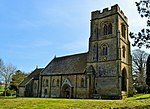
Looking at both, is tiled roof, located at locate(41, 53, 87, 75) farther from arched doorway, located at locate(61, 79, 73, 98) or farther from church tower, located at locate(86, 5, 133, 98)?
church tower, located at locate(86, 5, 133, 98)

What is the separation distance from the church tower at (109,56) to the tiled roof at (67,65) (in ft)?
11.5

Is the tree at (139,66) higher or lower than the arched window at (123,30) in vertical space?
lower

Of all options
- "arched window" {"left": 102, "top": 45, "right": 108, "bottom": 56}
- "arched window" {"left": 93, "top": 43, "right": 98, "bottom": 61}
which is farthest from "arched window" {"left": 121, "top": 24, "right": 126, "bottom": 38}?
"arched window" {"left": 93, "top": 43, "right": 98, "bottom": 61}

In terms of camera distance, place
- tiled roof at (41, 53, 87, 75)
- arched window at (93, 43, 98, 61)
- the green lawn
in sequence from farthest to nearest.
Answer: tiled roof at (41, 53, 87, 75) < arched window at (93, 43, 98, 61) < the green lawn

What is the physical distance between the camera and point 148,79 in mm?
37500

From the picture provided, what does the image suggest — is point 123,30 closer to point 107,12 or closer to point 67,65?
point 107,12

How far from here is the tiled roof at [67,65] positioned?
45062 millimetres

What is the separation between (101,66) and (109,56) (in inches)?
109

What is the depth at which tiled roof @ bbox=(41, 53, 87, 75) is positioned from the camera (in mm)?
45062

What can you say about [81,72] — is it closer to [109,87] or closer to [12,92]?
[109,87]

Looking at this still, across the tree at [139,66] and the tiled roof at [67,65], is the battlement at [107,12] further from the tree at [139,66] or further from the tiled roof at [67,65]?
the tree at [139,66]

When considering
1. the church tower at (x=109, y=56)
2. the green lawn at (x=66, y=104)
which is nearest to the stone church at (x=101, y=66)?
the church tower at (x=109, y=56)

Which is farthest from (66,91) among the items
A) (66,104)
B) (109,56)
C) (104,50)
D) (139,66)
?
(139,66)

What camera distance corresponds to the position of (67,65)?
160 ft
